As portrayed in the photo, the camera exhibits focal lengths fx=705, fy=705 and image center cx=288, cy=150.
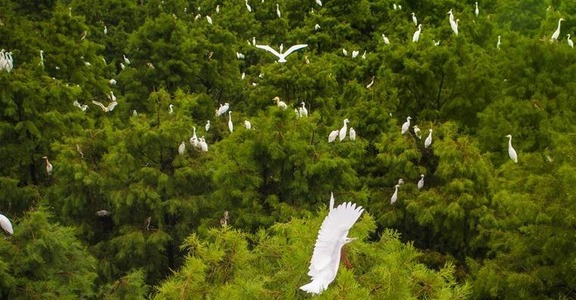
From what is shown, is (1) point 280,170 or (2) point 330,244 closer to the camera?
(2) point 330,244

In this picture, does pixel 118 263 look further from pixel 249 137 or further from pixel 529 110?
pixel 529 110

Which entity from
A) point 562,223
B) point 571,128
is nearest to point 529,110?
point 571,128

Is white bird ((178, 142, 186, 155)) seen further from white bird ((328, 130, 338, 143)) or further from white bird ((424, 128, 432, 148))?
white bird ((424, 128, 432, 148))

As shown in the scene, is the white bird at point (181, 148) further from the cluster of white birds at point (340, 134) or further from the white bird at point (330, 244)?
the white bird at point (330, 244)

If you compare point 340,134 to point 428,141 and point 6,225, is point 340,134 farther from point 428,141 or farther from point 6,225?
point 6,225

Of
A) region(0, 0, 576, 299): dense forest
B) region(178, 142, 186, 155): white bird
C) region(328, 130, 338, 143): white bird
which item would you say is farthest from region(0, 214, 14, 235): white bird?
region(328, 130, 338, 143): white bird

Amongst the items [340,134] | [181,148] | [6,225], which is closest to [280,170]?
[340,134]

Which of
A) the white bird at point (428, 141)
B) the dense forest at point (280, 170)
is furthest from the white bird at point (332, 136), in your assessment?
the white bird at point (428, 141)
